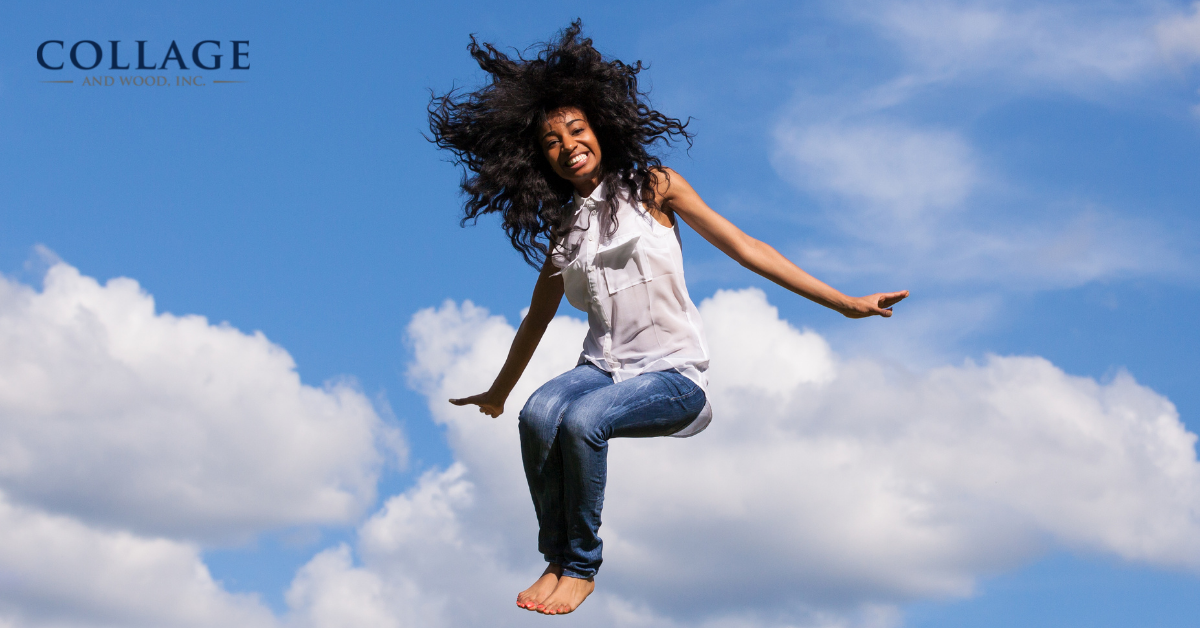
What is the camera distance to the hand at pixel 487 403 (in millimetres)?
7359

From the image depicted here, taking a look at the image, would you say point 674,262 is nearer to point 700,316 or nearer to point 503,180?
point 700,316

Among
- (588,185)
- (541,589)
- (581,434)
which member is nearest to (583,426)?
(581,434)

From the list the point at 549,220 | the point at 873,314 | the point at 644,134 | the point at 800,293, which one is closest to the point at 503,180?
the point at 549,220

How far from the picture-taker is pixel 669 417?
6.19 m

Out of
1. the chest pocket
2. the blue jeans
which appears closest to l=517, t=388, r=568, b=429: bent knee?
the blue jeans

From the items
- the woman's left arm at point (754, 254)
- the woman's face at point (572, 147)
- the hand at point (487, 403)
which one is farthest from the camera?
the hand at point (487, 403)

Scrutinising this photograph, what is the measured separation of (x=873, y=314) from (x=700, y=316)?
3.41 ft

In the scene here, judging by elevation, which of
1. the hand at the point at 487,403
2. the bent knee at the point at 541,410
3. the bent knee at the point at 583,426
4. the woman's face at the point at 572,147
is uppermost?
the woman's face at the point at 572,147

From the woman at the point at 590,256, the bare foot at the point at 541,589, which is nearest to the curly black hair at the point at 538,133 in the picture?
the woman at the point at 590,256

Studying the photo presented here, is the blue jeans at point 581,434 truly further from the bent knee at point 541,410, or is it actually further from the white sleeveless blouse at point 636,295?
the white sleeveless blouse at point 636,295

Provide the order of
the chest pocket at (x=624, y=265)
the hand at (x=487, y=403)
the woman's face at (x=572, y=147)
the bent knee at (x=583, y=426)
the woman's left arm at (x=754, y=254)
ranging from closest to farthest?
the bent knee at (x=583, y=426), the woman's left arm at (x=754, y=254), the chest pocket at (x=624, y=265), the woman's face at (x=572, y=147), the hand at (x=487, y=403)

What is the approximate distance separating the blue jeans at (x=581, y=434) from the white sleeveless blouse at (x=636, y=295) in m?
0.12

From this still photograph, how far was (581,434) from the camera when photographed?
5.80m

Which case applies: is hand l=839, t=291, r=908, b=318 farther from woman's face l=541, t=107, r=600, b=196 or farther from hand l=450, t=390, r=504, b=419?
hand l=450, t=390, r=504, b=419
